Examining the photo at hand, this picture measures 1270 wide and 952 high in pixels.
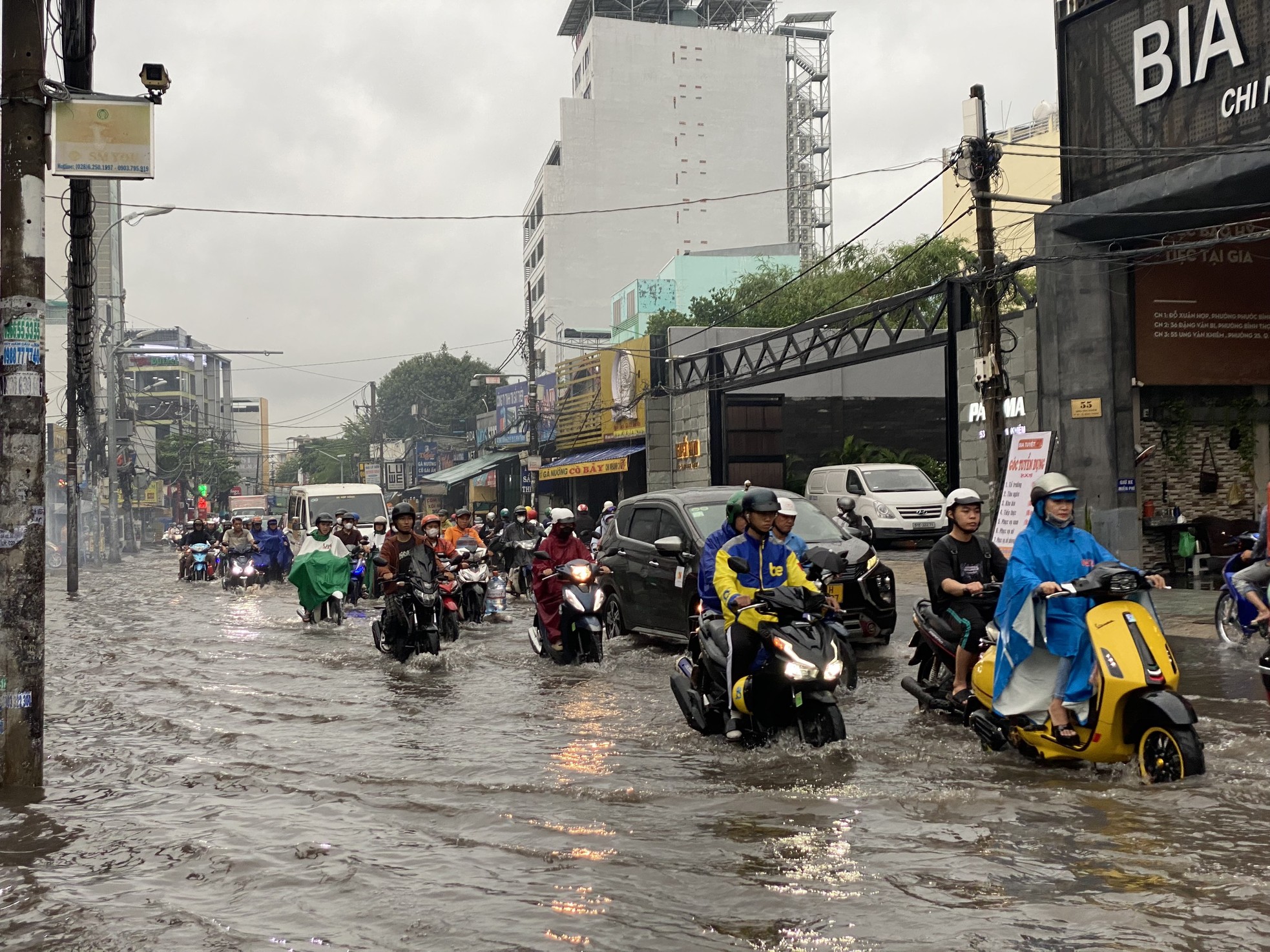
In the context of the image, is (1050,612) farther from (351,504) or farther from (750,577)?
(351,504)

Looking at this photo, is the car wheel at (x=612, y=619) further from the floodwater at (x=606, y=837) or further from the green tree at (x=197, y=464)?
the green tree at (x=197, y=464)

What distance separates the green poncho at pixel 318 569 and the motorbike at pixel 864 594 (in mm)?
7617

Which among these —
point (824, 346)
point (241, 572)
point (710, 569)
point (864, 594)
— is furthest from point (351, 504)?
point (710, 569)

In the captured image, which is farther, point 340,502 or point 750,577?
point 340,502

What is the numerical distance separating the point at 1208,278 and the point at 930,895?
52.7 feet

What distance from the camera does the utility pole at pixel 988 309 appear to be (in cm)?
1636

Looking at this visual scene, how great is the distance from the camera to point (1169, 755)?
596 centimetres

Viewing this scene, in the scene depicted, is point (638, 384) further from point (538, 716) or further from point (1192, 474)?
point (538, 716)

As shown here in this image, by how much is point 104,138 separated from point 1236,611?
10.1 meters

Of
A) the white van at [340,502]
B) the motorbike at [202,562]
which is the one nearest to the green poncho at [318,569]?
the white van at [340,502]

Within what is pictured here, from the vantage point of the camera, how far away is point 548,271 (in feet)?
261

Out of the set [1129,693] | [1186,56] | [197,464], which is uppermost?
[1186,56]

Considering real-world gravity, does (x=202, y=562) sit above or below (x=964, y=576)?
below

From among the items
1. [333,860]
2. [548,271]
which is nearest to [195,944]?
[333,860]
